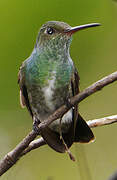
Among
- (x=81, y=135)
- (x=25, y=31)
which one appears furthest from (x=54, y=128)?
(x=25, y=31)

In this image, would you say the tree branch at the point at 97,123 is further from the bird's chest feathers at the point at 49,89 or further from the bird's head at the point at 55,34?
the bird's head at the point at 55,34

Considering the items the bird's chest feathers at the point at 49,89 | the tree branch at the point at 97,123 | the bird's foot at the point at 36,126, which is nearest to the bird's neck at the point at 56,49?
the bird's chest feathers at the point at 49,89

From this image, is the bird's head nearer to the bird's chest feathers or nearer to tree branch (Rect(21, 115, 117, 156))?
the bird's chest feathers

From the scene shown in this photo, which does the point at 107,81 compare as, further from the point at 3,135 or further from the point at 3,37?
the point at 3,135

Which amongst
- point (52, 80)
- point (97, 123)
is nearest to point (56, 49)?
point (52, 80)

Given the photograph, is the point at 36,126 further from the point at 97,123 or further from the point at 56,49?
the point at 56,49

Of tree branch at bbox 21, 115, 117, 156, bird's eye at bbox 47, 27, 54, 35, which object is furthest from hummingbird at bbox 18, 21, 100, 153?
tree branch at bbox 21, 115, 117, 156
